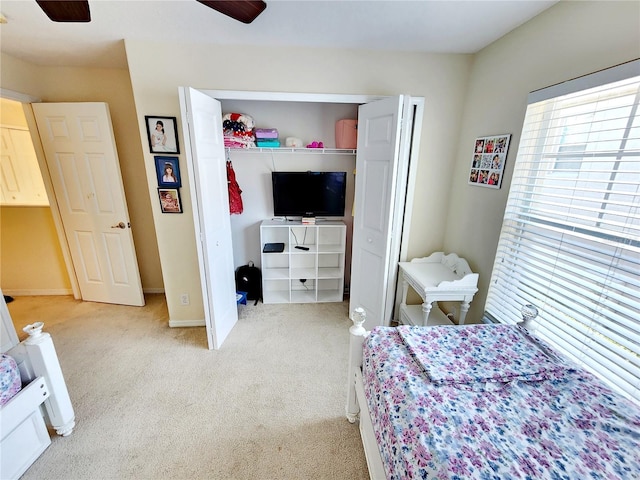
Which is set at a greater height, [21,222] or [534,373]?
[21,222]

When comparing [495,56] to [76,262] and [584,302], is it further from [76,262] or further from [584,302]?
[76,262]

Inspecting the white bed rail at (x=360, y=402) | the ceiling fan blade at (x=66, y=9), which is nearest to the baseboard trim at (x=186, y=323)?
the white bed rail at (x=360, y=402)

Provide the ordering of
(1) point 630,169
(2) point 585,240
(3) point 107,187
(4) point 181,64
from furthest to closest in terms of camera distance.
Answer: (3) point 107,187 → (4) point 181,64 → (2) point 585,240 → (1) point 630,169

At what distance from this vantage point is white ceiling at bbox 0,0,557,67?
1.55 metres

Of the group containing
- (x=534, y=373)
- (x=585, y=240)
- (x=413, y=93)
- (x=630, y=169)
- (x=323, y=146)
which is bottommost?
(x=534, y=373)

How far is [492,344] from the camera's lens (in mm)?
1343

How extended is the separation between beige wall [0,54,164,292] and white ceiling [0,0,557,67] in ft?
0.87

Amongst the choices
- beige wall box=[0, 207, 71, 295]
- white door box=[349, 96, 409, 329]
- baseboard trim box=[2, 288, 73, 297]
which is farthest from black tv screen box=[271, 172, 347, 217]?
baseboard trim box=[2, 288, 73, 297]

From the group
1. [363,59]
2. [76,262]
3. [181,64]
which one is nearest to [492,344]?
[363,59]

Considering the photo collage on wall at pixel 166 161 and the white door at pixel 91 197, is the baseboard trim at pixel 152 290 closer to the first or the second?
the white door at pixel 91 197

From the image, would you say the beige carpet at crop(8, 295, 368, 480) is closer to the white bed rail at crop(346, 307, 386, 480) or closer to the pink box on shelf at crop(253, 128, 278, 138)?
the white bed rail at crop(346, 307, 386, 480)

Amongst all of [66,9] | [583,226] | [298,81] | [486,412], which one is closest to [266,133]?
[298,81]

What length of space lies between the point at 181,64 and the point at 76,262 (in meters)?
2.49

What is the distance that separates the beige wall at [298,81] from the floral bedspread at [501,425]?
174 cm
